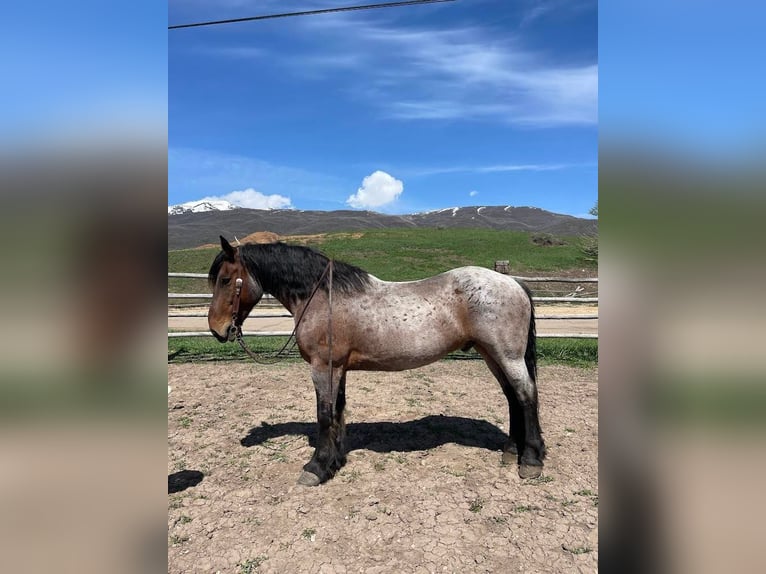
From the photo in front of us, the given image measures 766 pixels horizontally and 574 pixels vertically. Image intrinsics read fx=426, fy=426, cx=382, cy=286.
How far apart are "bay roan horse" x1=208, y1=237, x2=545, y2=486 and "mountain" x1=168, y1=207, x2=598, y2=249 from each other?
31.4 m

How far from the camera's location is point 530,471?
3834 millimetres

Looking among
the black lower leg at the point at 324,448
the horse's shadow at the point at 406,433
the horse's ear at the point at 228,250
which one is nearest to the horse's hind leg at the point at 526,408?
the horse's shadow at the point at 406,433

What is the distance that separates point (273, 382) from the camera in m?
6.97

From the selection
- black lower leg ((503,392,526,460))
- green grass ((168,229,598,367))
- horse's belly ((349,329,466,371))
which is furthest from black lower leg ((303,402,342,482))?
green grass ((168,229,598,367))

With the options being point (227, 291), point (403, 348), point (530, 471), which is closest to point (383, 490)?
point (403, 348)

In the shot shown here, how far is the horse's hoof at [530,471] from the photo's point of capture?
12.5 feet

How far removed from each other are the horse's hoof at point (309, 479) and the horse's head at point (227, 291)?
4.65 ft

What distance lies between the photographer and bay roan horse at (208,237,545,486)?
151 inches

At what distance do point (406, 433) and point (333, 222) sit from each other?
42.1 m

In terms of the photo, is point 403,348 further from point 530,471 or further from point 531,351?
point 530,471

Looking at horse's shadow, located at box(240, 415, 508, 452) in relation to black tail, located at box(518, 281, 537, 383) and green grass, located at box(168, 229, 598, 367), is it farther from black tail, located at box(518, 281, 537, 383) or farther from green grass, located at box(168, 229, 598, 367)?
green grass, located at box(168, 229, 598, 367)
